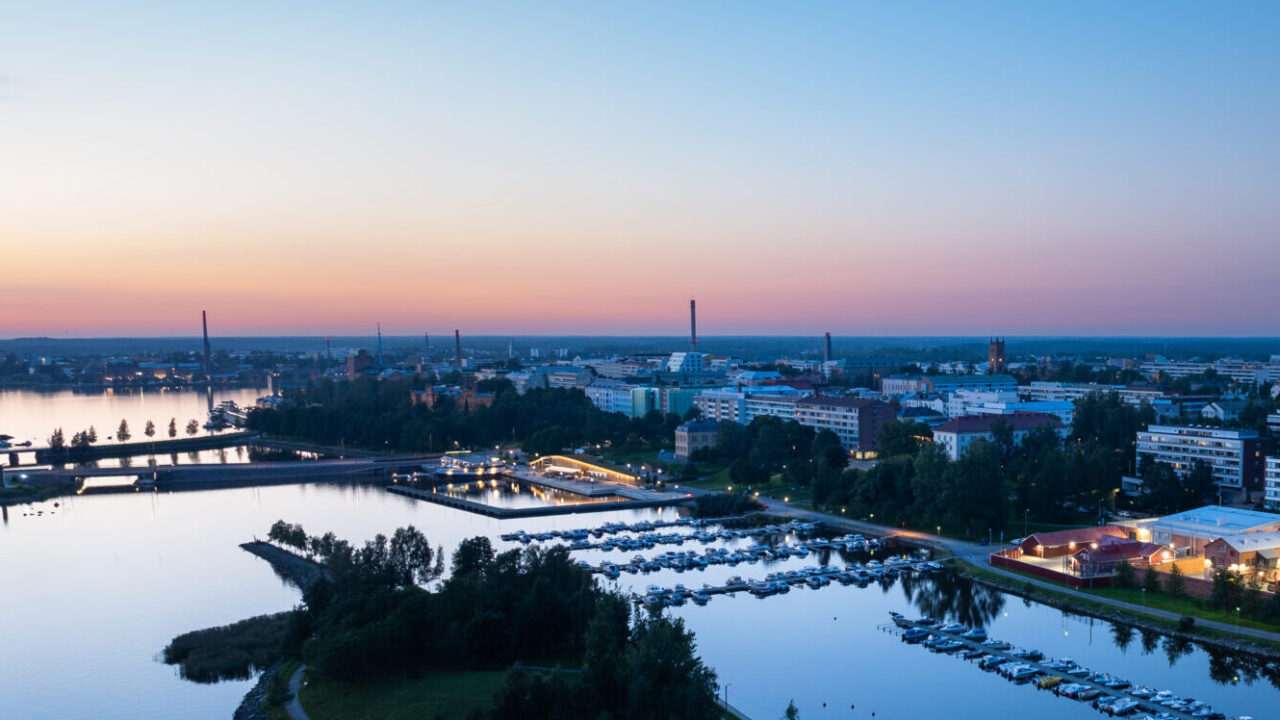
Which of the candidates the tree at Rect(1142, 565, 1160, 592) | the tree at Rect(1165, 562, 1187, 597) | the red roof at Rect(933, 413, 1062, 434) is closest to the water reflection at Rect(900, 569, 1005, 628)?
the tree at Rect(1142, 565, 1160, 592)

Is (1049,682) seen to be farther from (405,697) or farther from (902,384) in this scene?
(902,384)

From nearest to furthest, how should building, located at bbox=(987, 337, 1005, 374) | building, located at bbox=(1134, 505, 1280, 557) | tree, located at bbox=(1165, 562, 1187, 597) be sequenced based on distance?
tree, located at bbox=(1165, 562, 1187, 597), building, located at bbox=(1134, 505, 1280, 557), building, located at bbox=(987, 337, 1005, 374)

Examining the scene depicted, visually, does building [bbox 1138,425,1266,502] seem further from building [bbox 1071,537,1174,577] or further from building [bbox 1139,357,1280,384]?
building [bbox 1139,357,1280,384]

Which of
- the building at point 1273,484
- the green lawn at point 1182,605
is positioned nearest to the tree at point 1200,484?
the building at point 1273,484

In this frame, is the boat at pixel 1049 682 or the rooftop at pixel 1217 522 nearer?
the boat at pixel 1049 682

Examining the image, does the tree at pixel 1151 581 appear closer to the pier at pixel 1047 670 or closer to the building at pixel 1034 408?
the pier at pixel 1047 670

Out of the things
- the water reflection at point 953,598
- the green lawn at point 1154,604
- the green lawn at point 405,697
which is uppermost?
the green lawn at point 405,697

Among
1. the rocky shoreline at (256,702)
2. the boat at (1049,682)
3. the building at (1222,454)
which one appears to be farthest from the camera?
the building at (1222,454)

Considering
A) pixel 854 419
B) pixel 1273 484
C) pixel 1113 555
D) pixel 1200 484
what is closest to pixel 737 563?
pixel 1113 555
